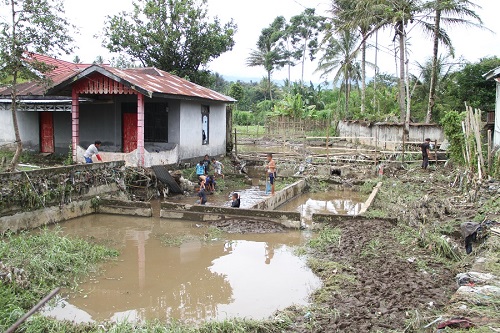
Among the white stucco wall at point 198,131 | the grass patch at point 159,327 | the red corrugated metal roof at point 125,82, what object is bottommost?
the grass patch at point 159,327

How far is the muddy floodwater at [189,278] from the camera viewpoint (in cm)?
674

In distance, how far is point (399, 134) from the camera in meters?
24.1

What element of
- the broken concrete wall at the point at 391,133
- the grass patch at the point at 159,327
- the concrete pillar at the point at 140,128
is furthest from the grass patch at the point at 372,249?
the broken concrete wall at the point at 391,133

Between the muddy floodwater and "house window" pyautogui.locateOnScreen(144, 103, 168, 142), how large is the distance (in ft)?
23.5

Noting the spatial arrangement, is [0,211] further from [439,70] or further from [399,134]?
[439,70]

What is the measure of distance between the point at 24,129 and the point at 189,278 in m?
15.6

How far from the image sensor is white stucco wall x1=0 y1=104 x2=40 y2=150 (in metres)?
19.8

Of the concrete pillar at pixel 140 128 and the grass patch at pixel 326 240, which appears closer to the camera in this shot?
the grass patch at pixel 326 240

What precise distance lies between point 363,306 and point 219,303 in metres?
2.22

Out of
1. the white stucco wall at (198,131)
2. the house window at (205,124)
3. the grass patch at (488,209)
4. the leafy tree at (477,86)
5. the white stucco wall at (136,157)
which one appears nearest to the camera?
the grass patch at (488,209)

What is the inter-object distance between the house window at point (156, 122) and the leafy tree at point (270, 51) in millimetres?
38664

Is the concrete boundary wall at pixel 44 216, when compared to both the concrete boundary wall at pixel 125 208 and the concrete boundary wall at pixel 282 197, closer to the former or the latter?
the concrete boundary wall at pixel 125 208

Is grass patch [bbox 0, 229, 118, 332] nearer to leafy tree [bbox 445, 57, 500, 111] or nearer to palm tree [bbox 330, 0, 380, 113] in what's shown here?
palm tree [bbox 330, 0, 380, 113]

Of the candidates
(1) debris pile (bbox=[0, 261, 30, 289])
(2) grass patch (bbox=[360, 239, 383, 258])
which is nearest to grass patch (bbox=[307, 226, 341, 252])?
(2) grass patch (bbox=[360, 239, 383, 258])
